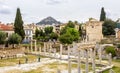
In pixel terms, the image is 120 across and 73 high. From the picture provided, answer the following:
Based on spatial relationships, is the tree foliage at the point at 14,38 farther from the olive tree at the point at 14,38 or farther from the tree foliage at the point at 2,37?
the tree foliage at the point at 2,37

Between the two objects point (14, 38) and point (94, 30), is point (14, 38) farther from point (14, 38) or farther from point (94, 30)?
point (94, 30)

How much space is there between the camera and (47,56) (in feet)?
178

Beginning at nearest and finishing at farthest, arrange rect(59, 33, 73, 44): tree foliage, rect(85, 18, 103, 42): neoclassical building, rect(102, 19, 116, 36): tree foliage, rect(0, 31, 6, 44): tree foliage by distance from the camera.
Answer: rect(0, 31, 6, 44): tree foliage
rect(59, 33, 73, 44): tree foliage
rect(85, 18, 103, 42): neoclassical building
rect(102, 19, 116, 36): tree foliage

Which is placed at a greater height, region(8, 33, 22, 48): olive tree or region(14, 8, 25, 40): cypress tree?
region(14, 8, 25, 40): cypress tree

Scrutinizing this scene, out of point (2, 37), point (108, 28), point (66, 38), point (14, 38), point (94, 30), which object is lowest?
point (66, 38)

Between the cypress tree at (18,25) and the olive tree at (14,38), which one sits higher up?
the cypress tree at (18,25)

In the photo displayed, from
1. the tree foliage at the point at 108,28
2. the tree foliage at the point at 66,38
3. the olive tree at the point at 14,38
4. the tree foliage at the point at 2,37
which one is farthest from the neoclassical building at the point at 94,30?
the tree foliage at the point at 2,37

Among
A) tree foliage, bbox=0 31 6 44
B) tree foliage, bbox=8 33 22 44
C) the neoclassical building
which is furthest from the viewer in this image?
the neoclassical building

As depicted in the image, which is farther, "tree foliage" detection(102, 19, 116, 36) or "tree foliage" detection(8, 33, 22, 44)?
"tree foliage" detection(102, 19, 116, 36)

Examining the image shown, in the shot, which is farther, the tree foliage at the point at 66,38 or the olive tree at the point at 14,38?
the tree foliage at the point at 66,38

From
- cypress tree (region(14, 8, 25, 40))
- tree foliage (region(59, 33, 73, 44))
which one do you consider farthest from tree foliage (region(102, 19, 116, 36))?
cypress tree (region(14, 8, 25, 40))

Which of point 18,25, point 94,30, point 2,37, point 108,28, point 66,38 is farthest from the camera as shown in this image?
point 108,28

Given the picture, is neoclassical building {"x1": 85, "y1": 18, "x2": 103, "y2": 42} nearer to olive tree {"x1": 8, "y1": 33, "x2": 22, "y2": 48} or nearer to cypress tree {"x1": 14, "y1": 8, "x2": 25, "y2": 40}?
cypress tree {"x1": 14, "y1": 8, "x2": 25, "y2": 40}

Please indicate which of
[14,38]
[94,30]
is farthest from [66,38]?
[94,30]
